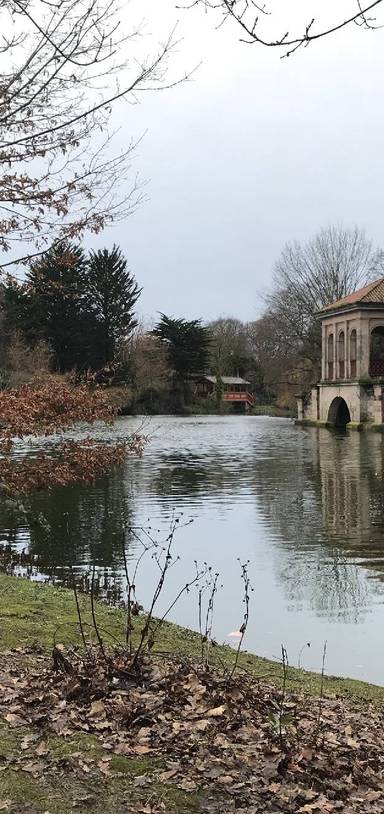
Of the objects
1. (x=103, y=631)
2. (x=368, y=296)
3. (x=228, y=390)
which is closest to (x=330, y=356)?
(x=368, y=296)

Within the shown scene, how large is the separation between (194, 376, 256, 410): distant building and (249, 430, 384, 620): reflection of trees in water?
171 ft

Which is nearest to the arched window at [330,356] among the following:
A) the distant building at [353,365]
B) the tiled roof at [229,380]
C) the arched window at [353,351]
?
the distant building at [353,365]

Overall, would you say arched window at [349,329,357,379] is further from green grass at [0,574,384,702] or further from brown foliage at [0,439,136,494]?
green grass at [0,574,384,702]

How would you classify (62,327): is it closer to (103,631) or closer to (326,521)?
(326,521)

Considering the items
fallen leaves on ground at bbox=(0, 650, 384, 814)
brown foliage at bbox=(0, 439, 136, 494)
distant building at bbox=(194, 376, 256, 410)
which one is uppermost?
distant building at bbox=(194, 376, 256, 410)

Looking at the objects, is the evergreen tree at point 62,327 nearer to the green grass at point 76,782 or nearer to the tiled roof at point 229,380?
the tiled roof at point 229,380

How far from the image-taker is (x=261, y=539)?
11.7m

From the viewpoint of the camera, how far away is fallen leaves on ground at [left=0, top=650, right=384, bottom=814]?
3158mm

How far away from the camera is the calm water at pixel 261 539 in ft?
24.1

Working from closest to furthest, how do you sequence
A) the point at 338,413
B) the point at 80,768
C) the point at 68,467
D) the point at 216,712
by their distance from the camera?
the point at 80,768 < the point at 216,712 < the point at 68,467 < the point at 338,413

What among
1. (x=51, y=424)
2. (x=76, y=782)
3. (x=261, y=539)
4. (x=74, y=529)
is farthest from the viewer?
(x=74, y=529)

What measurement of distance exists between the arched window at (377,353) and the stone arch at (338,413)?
2.84 meters

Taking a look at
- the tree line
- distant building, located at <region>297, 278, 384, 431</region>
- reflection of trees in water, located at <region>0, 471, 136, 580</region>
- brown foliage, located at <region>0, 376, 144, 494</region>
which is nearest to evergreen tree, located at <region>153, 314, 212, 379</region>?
the tree line

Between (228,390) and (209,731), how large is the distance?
76976 mm
